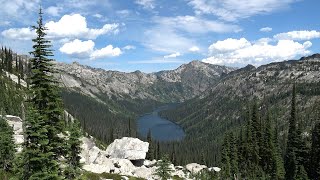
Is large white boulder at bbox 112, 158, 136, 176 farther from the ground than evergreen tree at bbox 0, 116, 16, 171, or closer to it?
closer to it

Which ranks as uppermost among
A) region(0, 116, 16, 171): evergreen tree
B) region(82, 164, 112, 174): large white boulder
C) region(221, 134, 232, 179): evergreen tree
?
region(0, 116, 16, 171): evergreen tree

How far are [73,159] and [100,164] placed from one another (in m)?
57.8

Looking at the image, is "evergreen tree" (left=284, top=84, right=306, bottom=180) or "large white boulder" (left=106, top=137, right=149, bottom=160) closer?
"evergreen tree" (left=284, top=84, right=306, bottom=180)

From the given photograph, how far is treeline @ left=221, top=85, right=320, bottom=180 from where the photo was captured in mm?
117938

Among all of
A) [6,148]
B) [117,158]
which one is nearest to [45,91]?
[6,148]

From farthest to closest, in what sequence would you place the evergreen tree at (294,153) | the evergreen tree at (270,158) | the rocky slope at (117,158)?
the evergreen tree at (270,158)
the evergreen tree at (294,153)
the rocky slope at (117,158)

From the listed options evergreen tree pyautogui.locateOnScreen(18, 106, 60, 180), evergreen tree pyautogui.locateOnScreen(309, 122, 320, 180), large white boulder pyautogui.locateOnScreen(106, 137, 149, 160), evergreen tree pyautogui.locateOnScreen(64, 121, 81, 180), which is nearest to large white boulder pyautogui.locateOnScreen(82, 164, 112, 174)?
large white boulder pyautogui.locateOnScreen(106, 137, 149, 160)

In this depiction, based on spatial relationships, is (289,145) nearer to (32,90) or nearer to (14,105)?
(32,90)

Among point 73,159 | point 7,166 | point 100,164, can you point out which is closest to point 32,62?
point 73,159

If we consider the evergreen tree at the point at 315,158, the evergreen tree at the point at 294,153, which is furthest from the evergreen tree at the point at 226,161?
the evergreen tree at the point at 315,158

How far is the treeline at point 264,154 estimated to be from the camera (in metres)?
118

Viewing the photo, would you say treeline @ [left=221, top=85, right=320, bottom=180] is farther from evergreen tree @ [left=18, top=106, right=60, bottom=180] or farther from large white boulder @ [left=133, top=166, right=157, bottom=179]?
evergreen tree @ [left=18, top=106, right=60, bottom=180]

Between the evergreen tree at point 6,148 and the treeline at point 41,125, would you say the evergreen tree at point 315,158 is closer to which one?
the evergreen tree at point 6,148

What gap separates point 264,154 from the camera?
427 feet
